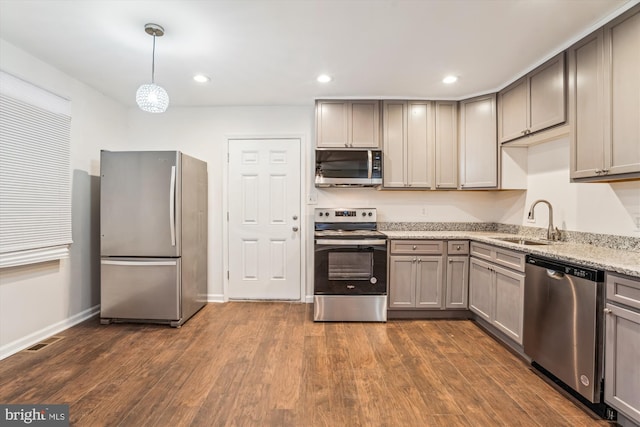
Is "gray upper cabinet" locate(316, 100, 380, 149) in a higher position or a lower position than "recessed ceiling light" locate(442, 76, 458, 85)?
lower

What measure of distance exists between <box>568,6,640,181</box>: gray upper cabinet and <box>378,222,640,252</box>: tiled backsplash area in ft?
1.85

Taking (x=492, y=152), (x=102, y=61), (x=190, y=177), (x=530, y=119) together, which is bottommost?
(x=190, y=177)

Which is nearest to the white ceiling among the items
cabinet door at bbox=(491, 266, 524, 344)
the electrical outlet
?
the electrical outlet

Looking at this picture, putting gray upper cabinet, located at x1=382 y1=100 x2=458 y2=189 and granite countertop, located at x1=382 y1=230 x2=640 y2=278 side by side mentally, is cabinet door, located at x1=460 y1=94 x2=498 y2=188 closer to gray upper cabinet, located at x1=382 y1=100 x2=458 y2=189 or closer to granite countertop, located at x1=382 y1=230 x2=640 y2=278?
gray upper cabinet, located at x1=382 y1=100 x2=458 y2=189

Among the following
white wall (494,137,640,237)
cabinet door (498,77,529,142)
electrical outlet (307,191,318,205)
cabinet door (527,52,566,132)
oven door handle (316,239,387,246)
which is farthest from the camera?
electrical outlet (307,191,318,205)

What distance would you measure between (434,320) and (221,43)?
11.1ft

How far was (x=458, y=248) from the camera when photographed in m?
3.17

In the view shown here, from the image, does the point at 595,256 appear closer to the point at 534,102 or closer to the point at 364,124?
the point at 534,102

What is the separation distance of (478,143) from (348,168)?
4.91ft

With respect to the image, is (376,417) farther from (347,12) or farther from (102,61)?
(102,61)

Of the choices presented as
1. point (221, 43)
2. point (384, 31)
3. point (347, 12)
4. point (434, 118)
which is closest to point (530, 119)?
point (434, 118)

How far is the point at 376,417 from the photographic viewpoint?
1719mm

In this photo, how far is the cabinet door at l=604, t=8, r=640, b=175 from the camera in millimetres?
1789

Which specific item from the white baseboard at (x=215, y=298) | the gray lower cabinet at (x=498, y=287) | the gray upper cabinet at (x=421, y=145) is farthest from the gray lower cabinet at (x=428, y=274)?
the white baseboard at (x=215, y=298)
